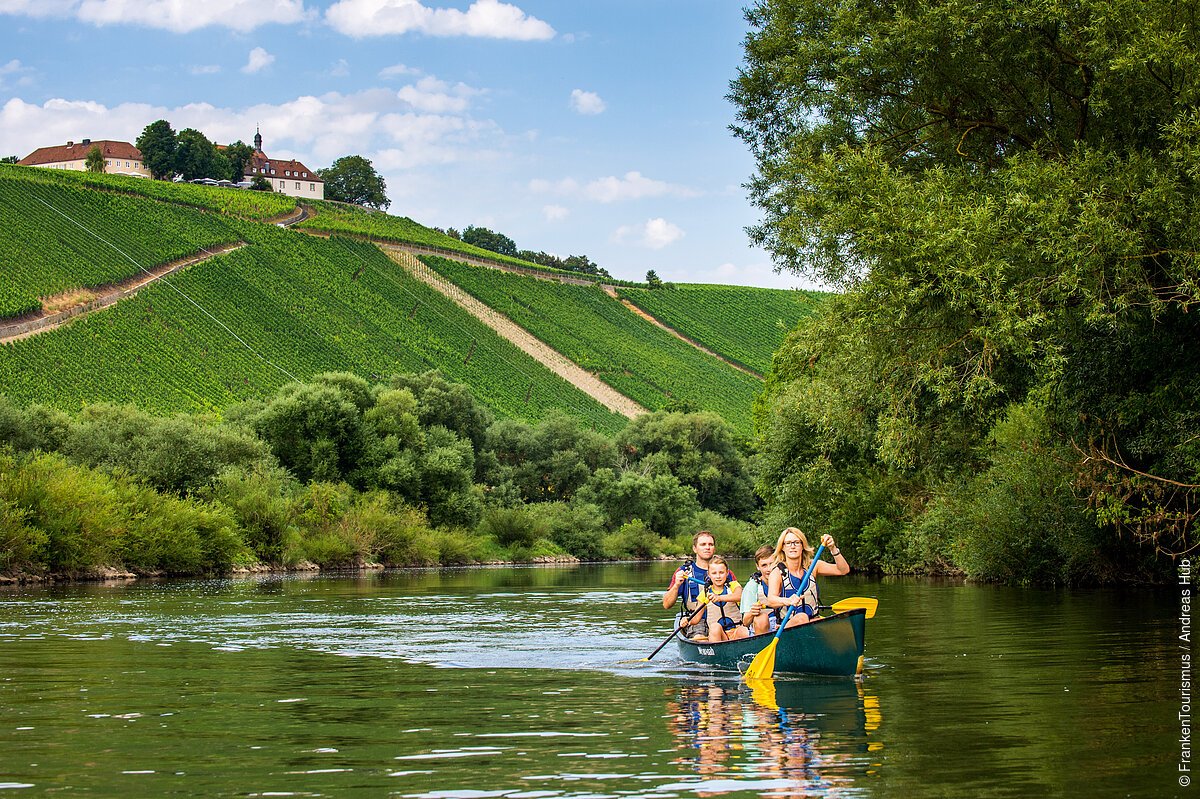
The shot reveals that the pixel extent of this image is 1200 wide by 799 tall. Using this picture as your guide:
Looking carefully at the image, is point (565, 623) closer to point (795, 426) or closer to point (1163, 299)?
point (1163, 299)

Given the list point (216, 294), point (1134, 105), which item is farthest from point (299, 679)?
point (216, 294)

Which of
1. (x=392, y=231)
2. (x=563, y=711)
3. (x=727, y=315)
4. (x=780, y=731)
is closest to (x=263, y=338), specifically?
(x=392, y=231)

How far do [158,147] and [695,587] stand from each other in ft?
622

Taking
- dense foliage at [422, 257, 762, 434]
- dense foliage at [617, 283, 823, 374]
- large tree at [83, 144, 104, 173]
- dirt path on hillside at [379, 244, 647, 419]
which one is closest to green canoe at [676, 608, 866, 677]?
dense foliage at [422, 257, 762, 434]

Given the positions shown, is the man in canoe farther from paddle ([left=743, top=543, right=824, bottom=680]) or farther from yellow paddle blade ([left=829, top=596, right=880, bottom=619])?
yellow paddle blade ([left=829, top=596, right=880, bottom=619])

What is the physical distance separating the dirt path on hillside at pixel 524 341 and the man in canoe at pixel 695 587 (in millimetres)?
107769

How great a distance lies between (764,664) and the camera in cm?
1639

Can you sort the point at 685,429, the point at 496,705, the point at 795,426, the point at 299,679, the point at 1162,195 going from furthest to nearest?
the point at 685,429 → the point at 795,426 → the point at 1162,195 → the point at 299,679 → the point at 496,705

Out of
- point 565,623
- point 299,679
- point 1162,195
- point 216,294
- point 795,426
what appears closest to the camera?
point 299,679

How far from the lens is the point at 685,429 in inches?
4281

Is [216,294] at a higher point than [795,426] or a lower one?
higher

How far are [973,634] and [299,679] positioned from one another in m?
11.3

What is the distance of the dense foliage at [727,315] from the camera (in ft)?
543

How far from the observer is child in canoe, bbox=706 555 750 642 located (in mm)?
18547
